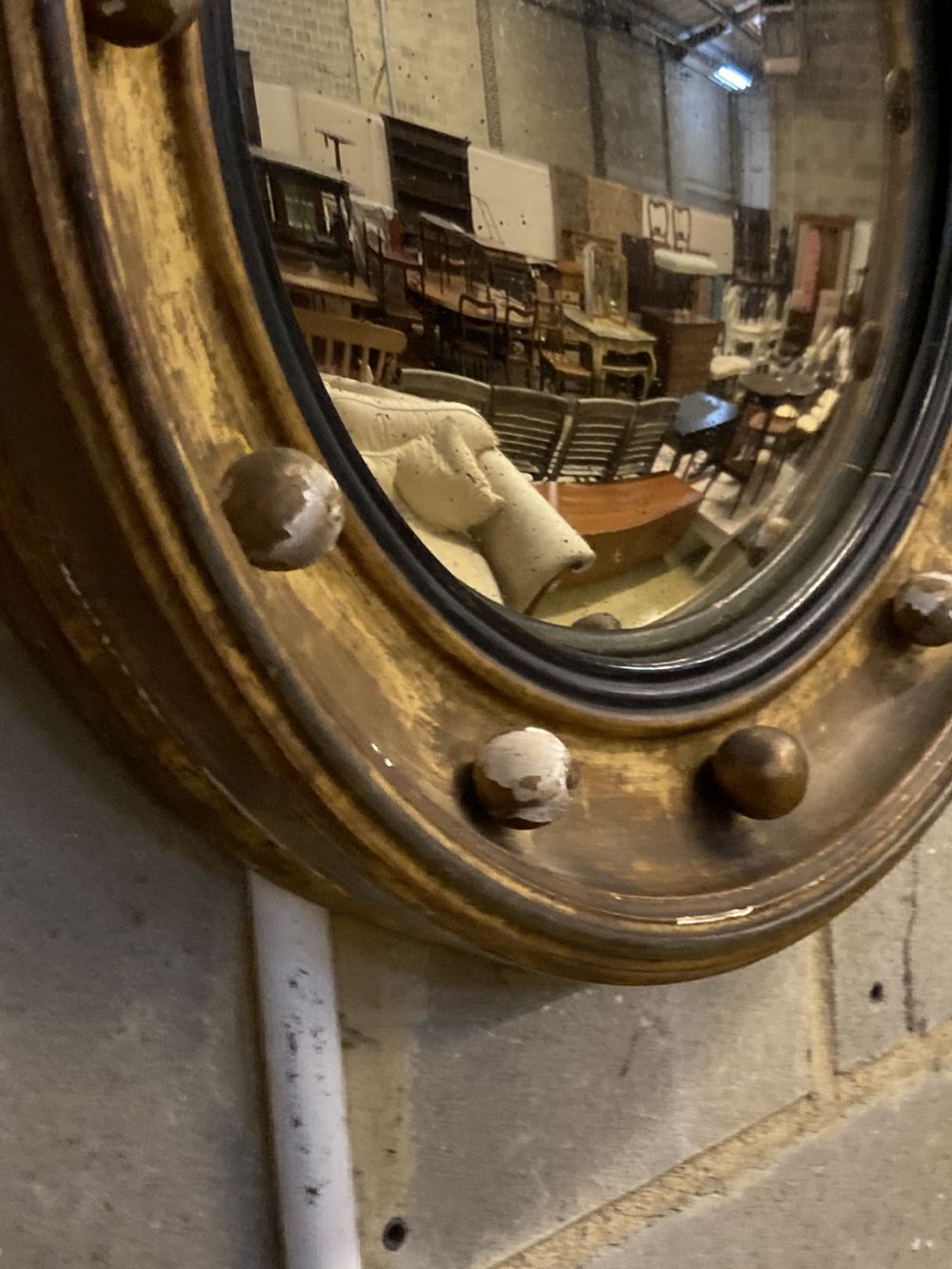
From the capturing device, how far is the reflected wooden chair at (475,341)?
16.8 inches

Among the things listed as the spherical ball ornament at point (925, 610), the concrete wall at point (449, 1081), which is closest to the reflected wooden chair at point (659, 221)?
the spherical ball ornament at point (925, 610)

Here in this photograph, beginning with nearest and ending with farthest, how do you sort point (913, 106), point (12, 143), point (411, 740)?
point (12, 143) < point (411, 740) < point (913, 106)

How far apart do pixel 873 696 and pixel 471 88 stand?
0.36 meters

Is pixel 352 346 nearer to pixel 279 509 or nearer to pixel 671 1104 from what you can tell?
pixel 279 509

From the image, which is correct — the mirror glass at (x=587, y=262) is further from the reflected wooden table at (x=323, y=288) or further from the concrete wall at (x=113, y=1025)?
the concrete wall at (x=113, y=1025)

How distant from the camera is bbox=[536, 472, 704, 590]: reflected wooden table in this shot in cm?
48

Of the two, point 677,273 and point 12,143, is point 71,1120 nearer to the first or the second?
point 12,143

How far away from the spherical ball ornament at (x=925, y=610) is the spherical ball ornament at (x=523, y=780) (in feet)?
0.86

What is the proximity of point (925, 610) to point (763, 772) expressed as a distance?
0.54 ft

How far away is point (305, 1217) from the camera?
0.40 m

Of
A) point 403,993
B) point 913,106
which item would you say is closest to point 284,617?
point 403,993

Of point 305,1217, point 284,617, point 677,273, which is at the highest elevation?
point 677,273

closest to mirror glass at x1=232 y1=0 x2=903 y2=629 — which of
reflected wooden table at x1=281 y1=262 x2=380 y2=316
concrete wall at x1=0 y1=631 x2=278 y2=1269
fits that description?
reflected wooden table at x1=281 y1=262 x2=380 y2=316

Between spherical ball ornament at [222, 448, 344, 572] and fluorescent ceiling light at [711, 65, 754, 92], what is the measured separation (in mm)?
369
